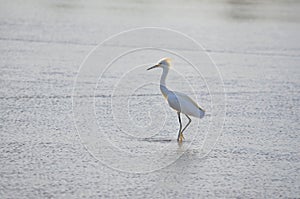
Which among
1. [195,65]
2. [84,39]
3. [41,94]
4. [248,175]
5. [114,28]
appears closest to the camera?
[248,175]

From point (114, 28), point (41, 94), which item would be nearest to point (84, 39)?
point (114, 28)

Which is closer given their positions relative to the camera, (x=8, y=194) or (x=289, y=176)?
(x=8, y=194)

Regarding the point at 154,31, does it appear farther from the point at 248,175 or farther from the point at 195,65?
the point at 248,175

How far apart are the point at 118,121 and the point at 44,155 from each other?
1.60 m

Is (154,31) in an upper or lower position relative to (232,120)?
upper

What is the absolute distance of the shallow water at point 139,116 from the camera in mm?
6434

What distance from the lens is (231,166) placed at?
6.99 m

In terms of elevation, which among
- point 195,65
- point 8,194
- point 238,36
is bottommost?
point 8,194

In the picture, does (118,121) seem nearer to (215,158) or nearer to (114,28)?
(215,158)

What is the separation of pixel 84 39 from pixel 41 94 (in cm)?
453

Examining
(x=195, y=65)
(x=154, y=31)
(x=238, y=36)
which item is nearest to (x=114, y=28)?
(x=154, y=31)

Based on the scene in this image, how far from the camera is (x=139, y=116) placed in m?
8.58

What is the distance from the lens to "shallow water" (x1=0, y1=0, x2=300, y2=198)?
6.43m

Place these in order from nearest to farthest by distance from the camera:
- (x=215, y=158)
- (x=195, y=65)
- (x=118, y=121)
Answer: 1. (x=215, y=158)
2. (x=118, y=121)
3. (x=195, y=65)
